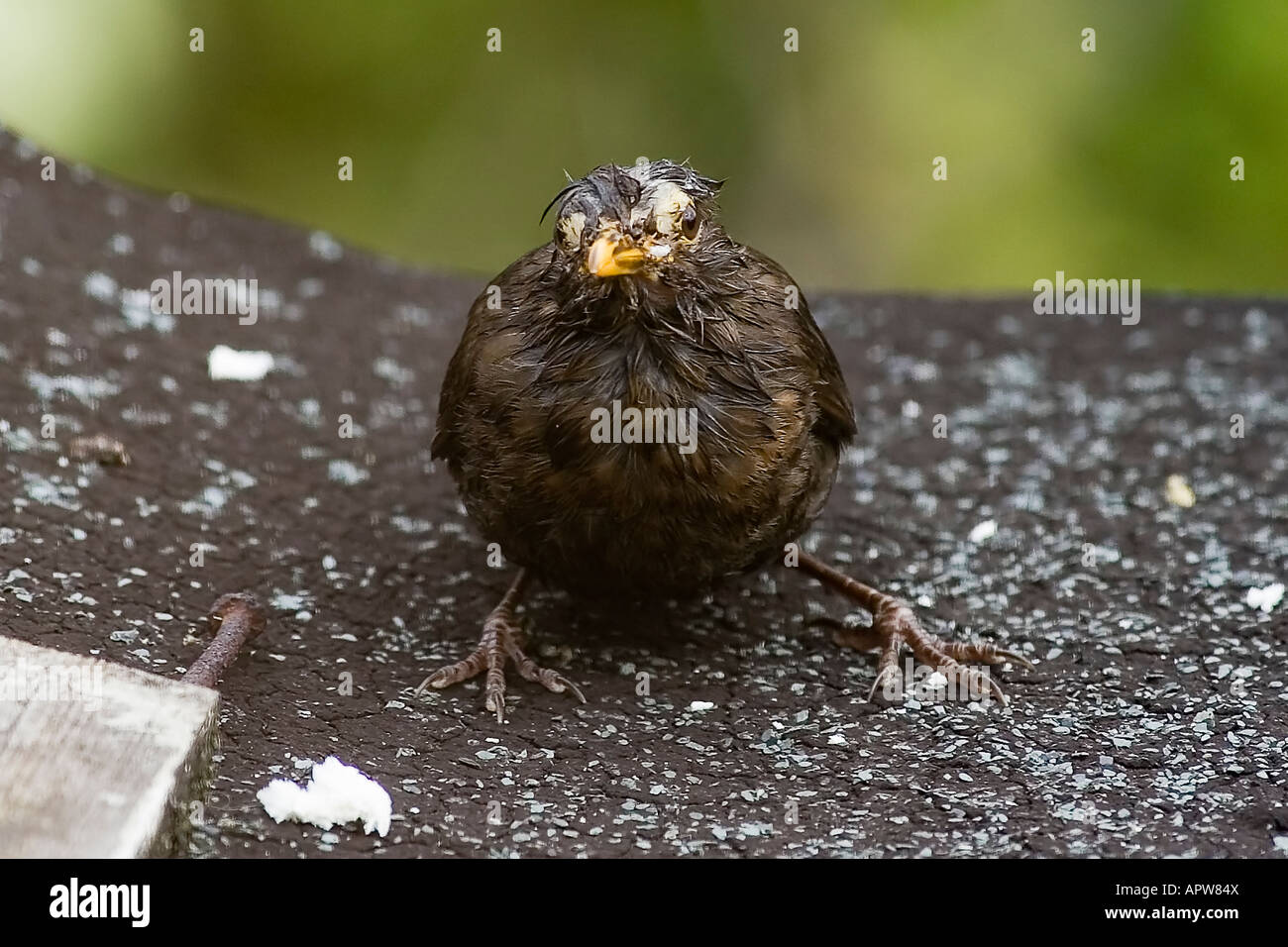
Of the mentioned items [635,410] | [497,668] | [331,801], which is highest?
[635,410]

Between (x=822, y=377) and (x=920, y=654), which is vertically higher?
(x=822, y=377)

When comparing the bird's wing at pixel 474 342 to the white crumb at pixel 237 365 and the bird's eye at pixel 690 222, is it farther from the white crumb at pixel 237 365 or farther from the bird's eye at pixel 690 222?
the white crumb at pixel 237 365

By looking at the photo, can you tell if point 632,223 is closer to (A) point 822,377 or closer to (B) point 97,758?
(A) point 822,377

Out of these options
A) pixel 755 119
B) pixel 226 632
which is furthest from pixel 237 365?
pixel 755 119

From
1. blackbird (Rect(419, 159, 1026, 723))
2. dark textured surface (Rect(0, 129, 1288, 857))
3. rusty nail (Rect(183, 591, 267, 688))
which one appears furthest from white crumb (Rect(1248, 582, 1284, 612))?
rusty nail (Rect(183, 591, 267, 688))

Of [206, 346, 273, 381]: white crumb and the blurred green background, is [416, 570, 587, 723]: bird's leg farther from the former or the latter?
the blurred green background
